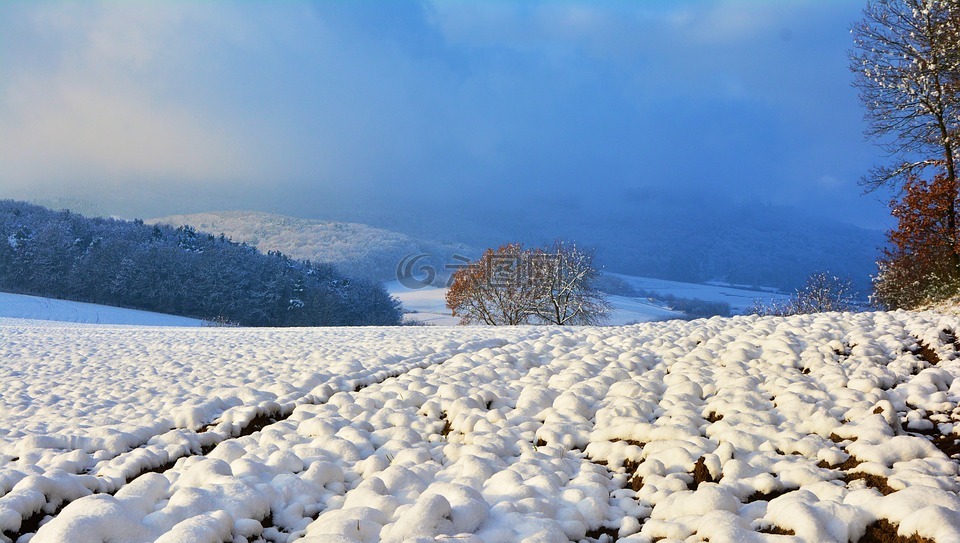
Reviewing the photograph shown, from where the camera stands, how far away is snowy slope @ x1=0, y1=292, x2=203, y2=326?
43.3 m

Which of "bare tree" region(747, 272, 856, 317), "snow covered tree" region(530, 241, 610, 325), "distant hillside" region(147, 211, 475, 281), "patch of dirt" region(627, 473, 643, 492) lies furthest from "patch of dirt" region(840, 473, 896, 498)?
"distant hillside" region(147, 211, 475, 281)

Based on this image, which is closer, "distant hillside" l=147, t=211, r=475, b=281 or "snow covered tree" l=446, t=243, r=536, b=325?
"snow covered tree" l=446, t=243, r=536, b=325

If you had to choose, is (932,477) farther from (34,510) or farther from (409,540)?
(34,510)

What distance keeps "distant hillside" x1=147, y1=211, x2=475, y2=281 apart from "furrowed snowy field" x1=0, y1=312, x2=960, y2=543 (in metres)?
93.6

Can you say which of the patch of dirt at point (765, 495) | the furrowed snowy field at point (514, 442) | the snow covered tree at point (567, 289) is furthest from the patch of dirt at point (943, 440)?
the snow covered tree at point (567, 289)

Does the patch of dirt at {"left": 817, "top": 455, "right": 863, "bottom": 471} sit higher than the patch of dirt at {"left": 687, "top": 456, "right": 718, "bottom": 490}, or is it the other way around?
the patch of dirt at {"left": 817, "top": 455, "right": 863, "bottom": 471}

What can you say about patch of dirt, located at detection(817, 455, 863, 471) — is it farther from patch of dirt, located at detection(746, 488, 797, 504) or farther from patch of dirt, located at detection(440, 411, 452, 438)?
patch of dirt, located at detection(440, 411, 452, 438)

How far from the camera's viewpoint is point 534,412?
705 centimetres

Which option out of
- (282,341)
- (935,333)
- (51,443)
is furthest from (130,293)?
(935,333)

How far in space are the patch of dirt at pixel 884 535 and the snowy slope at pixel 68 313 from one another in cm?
4855

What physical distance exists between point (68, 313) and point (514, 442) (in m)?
50.5

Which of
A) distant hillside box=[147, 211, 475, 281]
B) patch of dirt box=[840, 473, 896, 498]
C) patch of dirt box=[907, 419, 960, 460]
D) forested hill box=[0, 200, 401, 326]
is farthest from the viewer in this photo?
distant hillside box=[147, 211, 475, 281]

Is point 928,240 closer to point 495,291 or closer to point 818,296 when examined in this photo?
point 495,291

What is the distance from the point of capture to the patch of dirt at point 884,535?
146 inches
